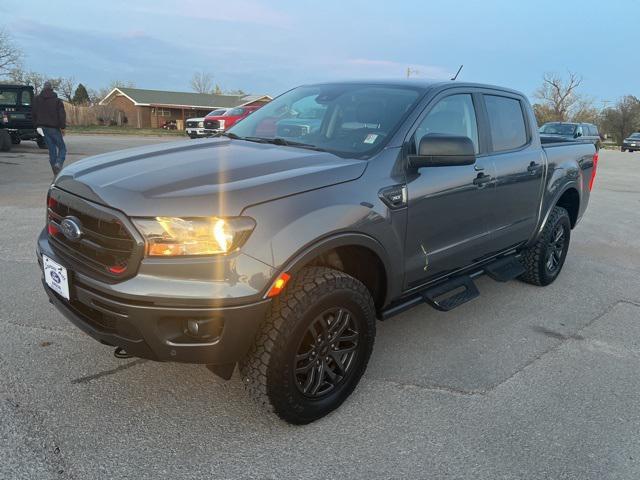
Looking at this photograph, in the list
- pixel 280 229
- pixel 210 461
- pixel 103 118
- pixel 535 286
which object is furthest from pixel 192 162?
pixel 103 118

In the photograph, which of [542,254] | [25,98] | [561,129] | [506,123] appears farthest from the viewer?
[561,129]

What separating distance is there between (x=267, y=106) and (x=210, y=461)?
2.75 meters

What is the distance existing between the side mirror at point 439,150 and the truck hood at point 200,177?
0.39 meters

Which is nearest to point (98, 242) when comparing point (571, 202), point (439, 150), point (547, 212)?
point (439, 150)

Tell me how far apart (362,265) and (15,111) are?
16840 mm

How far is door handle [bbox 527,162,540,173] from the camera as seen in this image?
4.26m

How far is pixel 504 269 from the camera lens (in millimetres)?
4301

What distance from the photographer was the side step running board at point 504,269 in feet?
13.5

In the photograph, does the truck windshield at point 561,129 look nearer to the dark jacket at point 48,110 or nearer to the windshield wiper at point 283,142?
the dark jacket at point 48,110

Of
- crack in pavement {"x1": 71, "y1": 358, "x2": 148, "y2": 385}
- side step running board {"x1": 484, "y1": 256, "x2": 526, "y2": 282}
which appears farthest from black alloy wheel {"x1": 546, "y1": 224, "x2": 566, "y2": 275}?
crack in pavement {"x1": 71, "y1": 358, "x2": 148, "y2": 385}

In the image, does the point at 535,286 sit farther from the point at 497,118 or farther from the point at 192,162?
the point at 192,162

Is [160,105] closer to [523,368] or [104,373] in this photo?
[104,373]

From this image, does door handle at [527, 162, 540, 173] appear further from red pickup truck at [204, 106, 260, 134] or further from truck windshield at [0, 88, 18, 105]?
truck windshield at [0, 88, 18, 105]

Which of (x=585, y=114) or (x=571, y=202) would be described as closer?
(x=571, y=202)
